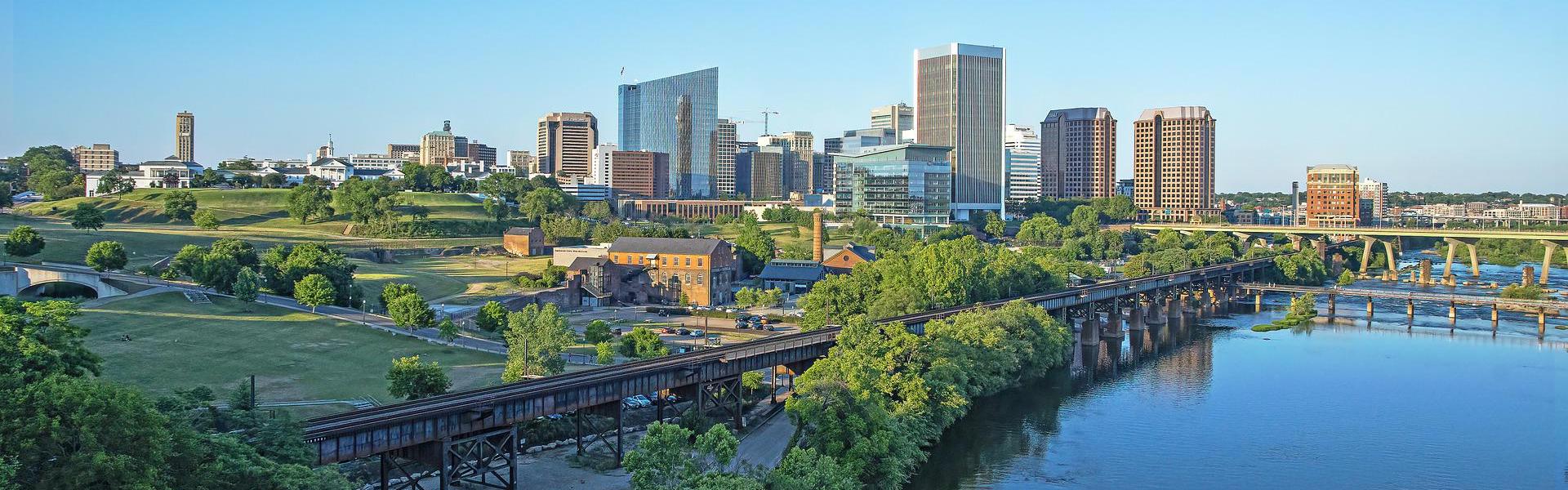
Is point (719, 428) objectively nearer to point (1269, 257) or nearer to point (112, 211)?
point (112, 211)

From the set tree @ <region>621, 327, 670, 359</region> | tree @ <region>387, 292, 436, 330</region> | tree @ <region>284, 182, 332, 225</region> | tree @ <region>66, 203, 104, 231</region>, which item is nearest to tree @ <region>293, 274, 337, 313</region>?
tree @ <region>387, 292, 436, 330</region>

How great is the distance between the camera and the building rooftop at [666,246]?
121 meters

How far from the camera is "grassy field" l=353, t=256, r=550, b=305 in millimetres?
106688

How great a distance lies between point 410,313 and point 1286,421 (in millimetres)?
55635

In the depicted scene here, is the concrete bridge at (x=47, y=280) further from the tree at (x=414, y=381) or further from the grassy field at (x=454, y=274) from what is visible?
the tree at (x=414, y=381)

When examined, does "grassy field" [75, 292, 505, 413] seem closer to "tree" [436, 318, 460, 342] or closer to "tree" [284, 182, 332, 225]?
"tree" [436, 318, 460, 342]

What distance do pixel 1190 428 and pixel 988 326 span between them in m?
16.0

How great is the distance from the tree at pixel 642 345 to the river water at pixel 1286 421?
19447mm

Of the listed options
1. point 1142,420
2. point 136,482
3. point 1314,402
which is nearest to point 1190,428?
point 1142,420

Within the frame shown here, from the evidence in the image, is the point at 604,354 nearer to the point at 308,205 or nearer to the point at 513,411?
the point at 513,411

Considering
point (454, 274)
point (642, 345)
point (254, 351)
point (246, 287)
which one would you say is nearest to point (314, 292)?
point (246, 287)

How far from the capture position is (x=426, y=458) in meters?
46.0

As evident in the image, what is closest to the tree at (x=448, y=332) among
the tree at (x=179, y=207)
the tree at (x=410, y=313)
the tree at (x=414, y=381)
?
the tree at (x=410, y=313)

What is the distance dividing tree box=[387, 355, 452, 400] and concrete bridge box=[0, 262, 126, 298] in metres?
44.2
